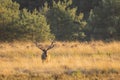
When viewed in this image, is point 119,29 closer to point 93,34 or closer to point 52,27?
point 93,34

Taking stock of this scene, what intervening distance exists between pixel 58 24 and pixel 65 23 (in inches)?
24.9

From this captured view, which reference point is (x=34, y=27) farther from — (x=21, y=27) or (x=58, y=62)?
(x=58, y=62)

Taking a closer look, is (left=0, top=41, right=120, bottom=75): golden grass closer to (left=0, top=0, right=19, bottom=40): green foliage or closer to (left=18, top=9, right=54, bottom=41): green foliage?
(left=0, top=0, right=19, bottom=40): green foliage

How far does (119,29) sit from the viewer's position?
3369cm

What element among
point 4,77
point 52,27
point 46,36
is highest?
point 52,27

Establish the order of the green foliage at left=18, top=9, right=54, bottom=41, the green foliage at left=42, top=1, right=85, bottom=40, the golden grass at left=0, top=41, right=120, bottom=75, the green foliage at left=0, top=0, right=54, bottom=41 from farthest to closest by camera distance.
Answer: the green foliage at left=42, top=1, right=85, bottom=40, the green foliage at left=18, top=9, right=54, bottom=41, the green foliage at left=0, top=0, right=54, bottom=41, the golden grass at left=0, top=41, right=120, bottom=75

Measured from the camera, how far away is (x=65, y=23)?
37.0 meters

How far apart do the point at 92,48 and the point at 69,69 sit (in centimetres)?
678

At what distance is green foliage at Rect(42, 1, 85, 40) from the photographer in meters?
36.5

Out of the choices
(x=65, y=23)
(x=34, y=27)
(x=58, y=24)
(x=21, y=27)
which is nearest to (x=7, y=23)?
(x=21, y=27)

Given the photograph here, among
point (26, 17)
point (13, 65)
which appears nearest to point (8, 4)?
point (26, 17)

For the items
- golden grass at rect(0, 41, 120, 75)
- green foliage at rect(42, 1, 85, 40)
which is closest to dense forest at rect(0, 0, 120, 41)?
green foliage at rect(42, 1, 85, 40)

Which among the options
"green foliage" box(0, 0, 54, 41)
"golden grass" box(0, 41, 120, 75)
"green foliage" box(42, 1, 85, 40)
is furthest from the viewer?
"green foliage" box(42, 1, 85, 40)

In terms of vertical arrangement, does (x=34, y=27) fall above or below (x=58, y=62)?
above
